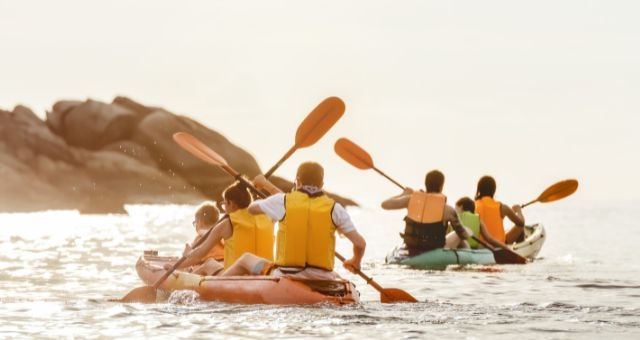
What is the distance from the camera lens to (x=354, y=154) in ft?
63.6

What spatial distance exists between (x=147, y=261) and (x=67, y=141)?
16388 cm

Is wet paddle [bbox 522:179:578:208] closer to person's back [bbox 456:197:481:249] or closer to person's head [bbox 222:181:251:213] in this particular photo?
person's back [bbox 456:197:481:249]

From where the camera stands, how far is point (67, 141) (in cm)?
17425

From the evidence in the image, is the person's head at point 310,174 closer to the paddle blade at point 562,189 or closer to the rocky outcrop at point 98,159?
the paddle blade at point 562,189

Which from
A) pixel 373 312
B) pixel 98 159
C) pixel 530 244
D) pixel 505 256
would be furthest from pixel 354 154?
pixel 98 159

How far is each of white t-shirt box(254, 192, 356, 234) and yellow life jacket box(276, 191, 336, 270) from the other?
0.17 feet

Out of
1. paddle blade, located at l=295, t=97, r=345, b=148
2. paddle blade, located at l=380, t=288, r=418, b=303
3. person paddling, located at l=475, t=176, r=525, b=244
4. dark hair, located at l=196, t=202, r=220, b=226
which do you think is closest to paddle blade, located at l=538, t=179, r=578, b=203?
person paddling, located at l=475, t=176, r=525, b=244

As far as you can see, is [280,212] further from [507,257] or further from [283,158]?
[507,257]

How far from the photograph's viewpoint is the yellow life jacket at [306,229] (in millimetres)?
11555

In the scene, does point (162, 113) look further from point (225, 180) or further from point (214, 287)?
point (214, 287)

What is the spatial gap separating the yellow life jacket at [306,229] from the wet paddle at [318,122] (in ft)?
11.2

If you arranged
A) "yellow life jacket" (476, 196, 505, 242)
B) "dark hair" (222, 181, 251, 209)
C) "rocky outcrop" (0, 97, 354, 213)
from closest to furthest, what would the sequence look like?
"dark hair" (222, 181, 251, 209) → "yellow life jacket" (476, 196, 505, 242) → "rocky outcrop" (0, 97, 354, 213)

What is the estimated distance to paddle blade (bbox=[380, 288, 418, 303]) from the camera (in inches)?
508

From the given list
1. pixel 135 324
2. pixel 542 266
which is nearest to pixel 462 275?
pixel 542 266
